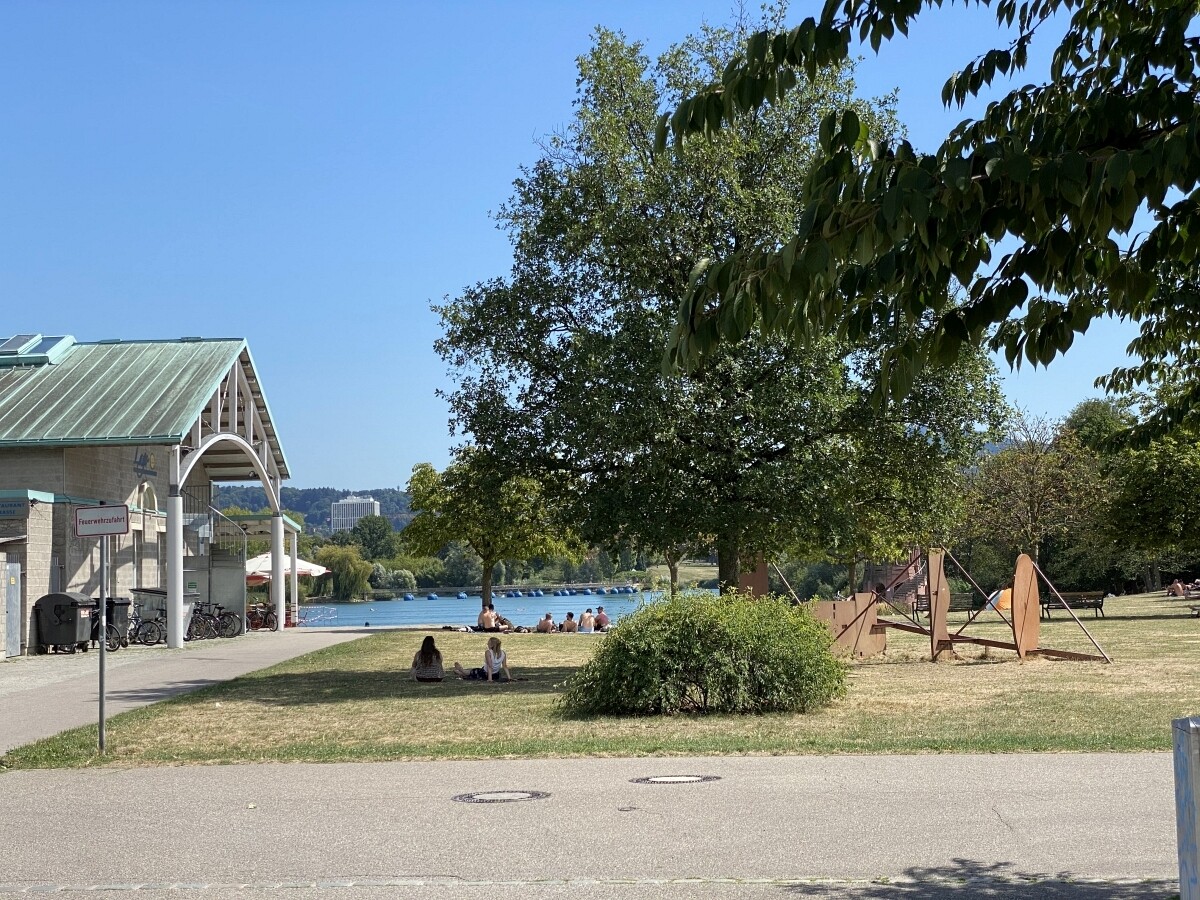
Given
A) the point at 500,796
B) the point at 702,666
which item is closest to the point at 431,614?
the point at 702,666

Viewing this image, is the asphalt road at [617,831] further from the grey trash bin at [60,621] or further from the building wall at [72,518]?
the building wall at [72,518]

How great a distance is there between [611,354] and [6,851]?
13282 millimetres

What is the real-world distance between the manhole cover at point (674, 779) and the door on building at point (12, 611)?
2158 cm

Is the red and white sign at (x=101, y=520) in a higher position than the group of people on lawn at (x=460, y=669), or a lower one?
higher

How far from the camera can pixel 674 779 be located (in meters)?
9.72

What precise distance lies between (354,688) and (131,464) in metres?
19.3

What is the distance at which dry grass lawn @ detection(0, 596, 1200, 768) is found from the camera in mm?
11609

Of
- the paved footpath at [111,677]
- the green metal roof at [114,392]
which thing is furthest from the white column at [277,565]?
the paved footpath at [111,677]

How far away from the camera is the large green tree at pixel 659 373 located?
20438 mm

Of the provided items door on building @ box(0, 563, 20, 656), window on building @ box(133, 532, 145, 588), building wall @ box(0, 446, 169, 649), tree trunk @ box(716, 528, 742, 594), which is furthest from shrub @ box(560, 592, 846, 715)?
window on building @ box(133, 532, 145, 588)

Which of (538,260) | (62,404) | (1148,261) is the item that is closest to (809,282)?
(1148,261)

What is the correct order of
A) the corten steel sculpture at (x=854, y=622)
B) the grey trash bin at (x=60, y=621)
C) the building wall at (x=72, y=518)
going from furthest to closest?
the building wall at (x=72, y=518) → the grey trash bin at (x=60, y=621) → the corten steel sculpture at (x=854, y=622)

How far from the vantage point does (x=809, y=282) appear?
413 centimetres

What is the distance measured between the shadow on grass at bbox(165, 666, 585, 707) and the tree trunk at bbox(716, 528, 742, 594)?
326 centimetres
